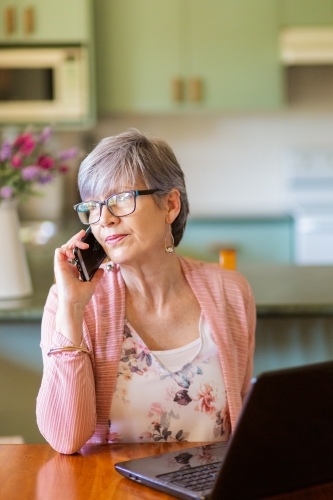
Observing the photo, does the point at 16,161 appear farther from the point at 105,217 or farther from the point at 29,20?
the point at 29,20

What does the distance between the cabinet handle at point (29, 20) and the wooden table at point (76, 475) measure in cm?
331

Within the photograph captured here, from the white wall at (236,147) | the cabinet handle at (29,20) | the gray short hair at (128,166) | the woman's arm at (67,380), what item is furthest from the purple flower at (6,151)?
the white wall at (236,147)

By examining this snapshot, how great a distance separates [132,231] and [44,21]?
3018 mm

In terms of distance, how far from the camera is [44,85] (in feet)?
14.4

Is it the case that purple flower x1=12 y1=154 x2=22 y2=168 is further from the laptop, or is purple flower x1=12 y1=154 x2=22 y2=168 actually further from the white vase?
the laptop

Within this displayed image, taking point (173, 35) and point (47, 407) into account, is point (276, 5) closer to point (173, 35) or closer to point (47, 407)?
point (173, 35)

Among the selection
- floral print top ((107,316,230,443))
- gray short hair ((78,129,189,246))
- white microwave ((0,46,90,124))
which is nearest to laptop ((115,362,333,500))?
floral print top ((107,316,230,443))

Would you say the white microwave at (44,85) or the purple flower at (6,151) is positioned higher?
the white microwave at (44,85)

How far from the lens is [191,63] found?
176 inches

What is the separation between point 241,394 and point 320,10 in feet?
10.4

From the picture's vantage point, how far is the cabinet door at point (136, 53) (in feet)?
14.6

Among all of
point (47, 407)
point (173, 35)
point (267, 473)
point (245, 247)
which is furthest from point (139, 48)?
point (267, 473)

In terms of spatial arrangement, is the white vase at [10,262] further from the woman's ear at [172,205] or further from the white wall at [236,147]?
the white wall at [236,147]

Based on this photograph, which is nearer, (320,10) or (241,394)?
(241,394)
